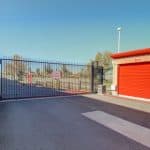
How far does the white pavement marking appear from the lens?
23.3 ft

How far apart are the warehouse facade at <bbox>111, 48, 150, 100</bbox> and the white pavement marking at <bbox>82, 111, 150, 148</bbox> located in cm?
564

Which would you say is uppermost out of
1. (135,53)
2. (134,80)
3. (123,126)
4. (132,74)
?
(135,53)

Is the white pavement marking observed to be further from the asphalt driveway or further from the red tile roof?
the red tile roof

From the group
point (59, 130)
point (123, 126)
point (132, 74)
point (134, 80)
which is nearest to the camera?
point (59, 130)

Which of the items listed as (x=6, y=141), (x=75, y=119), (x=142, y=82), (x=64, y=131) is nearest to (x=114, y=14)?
(x=142, y=82)

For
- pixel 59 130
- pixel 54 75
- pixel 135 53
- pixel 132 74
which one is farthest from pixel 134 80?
pixel 59 130

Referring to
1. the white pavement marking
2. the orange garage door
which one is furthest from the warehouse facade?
the white pavement marking

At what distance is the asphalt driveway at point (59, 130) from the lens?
244 inches

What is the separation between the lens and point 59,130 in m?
7.52

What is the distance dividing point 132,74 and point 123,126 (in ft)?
26.9

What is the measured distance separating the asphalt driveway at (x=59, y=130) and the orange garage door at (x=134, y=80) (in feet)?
14.2

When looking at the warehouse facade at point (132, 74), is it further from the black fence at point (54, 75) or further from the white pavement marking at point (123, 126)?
the white pavement marking at point (123, 126)

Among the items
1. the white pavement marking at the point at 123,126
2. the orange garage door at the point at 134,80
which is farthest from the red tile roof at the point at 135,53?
the white pavement marking at the point at 123,126

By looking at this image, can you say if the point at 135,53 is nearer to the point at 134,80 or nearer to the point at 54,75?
the point at 134,80
